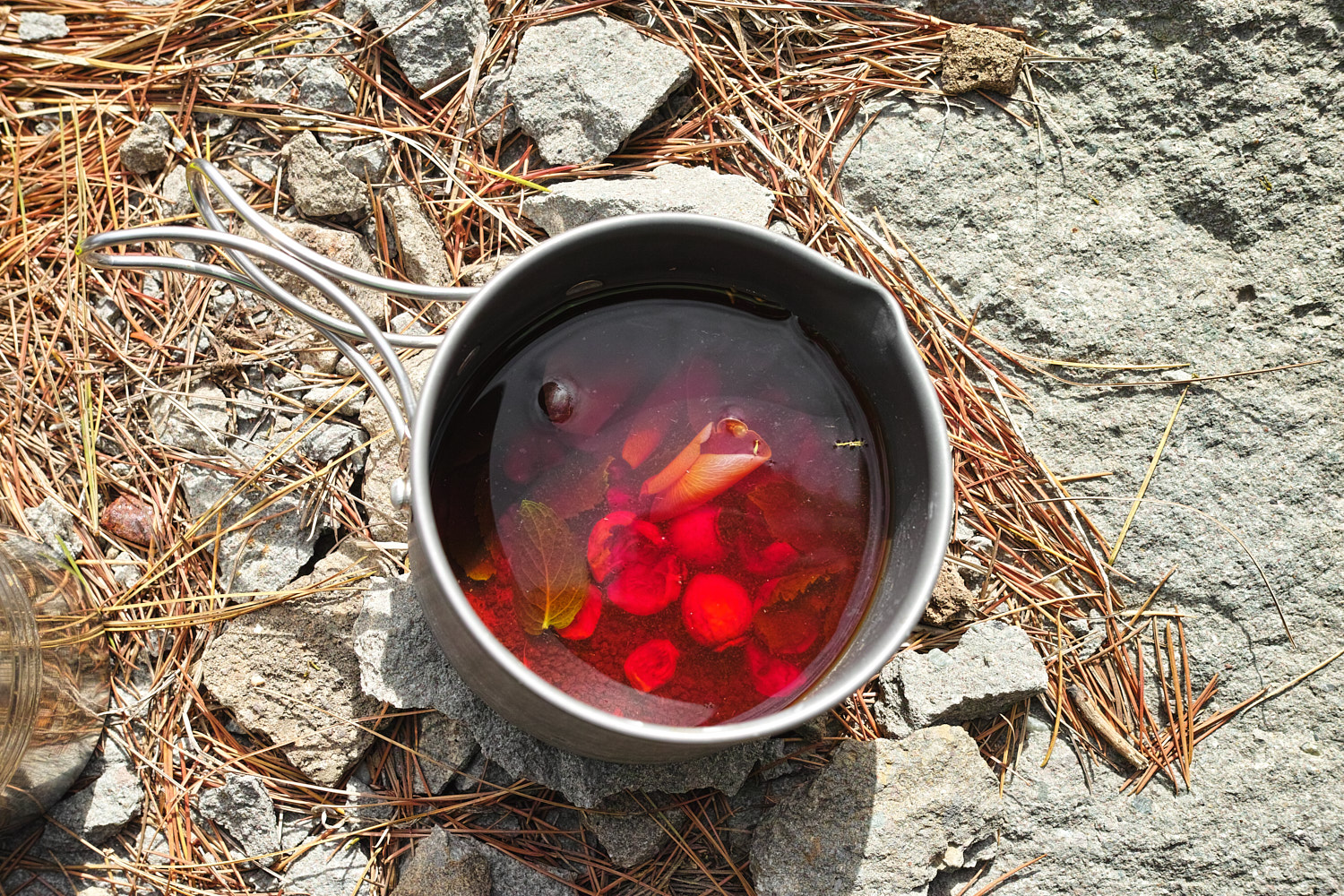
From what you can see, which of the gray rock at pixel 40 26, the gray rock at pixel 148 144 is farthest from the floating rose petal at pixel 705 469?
the gray rock at pixel 40 26

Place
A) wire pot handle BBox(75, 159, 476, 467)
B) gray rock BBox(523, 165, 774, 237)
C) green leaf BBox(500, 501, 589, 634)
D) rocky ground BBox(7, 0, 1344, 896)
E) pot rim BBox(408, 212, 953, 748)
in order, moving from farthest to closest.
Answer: gray rock BBox(523, 165, 774, 237)
rocky ground BBox(7, 0, 1344, 896)
green leaf BBox(500, 501, 589, 634)
wire pot handle BBox(75, 159, 476, 467)
pot rim BBox(408, 212, 953, 748)

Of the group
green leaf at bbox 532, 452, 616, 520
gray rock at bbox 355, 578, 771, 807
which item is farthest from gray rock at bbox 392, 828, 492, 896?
green leaf at bbox 532, 452, 616, 520

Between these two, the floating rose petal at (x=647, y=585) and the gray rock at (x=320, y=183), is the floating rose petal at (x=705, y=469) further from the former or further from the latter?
the gray rock at (x=320, y=183)

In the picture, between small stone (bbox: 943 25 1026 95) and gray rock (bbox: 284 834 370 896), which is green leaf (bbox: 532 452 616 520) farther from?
small stone (bbox: 943 25 1026 95)

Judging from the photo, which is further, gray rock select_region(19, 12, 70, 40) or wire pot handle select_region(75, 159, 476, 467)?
gray rock select_region(19, 12, 70, 40)

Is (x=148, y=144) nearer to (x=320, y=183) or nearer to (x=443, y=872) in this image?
(x=320, y=183)
